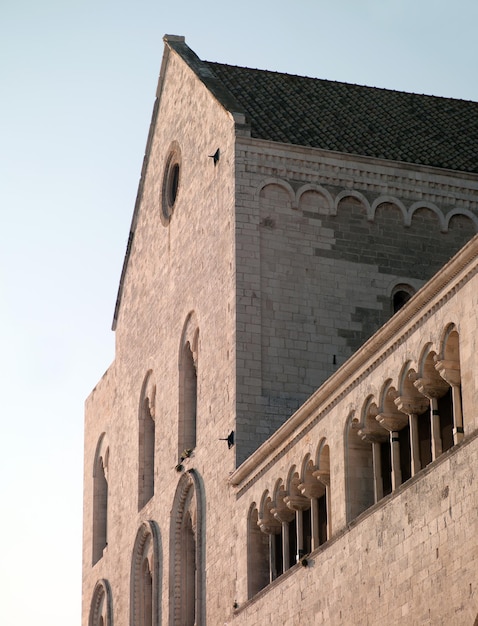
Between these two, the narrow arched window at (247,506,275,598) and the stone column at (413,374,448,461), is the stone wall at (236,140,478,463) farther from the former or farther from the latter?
the stone column at (413,374,448,461)

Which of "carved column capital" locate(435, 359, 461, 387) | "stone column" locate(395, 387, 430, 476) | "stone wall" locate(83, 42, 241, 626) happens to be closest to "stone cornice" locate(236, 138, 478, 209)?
"stone wall" locate(83, 42, 241, 626)

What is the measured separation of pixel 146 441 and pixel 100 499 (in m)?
6.17

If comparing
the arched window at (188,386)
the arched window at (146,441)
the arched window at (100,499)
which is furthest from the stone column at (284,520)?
the arched window at (100,499)

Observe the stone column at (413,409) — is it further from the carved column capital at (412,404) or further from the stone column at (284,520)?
the stone column at (284,520)

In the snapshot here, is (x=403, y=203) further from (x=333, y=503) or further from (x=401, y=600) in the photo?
(x=401, y=600)

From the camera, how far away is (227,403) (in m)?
32.3

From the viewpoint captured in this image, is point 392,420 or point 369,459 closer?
point 392,420

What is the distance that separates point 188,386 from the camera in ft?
118

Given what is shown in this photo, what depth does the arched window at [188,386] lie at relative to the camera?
35562mm

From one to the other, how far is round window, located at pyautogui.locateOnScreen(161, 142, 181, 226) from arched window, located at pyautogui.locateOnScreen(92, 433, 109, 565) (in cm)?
840

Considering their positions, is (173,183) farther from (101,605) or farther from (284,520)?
(284,520)

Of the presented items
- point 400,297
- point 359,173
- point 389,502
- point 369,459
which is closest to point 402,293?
point 400,297

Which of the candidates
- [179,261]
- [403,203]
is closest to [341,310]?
[403,203]

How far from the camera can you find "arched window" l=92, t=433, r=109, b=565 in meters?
43.9
